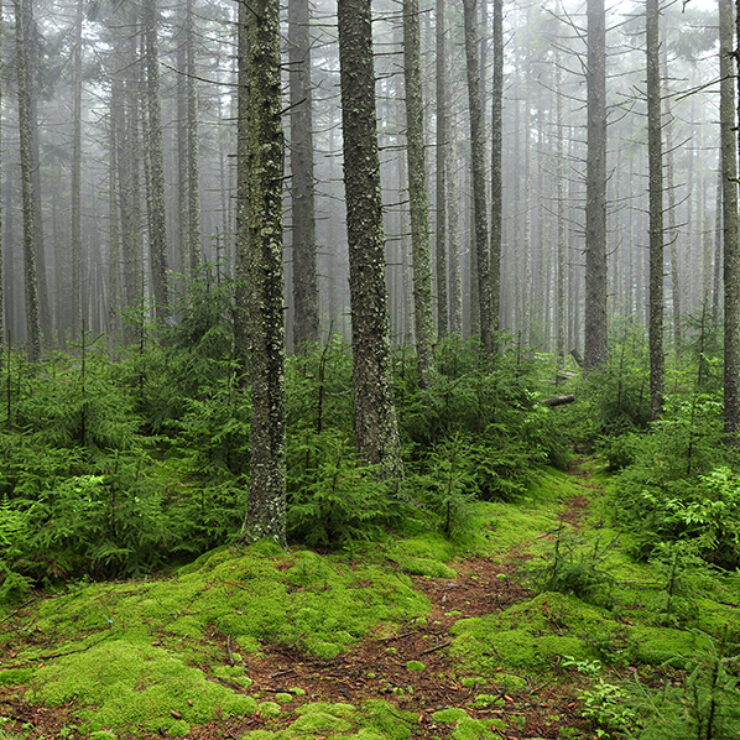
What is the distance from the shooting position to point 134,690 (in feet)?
11.1

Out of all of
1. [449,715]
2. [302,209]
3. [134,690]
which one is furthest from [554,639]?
[302,209]

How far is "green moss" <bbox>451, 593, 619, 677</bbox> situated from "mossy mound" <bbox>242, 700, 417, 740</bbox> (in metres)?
0.79

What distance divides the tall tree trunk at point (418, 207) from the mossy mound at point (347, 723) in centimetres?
628

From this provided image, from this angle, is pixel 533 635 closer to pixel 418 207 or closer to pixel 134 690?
pixel 134 690

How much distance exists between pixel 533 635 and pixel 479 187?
1011 cm

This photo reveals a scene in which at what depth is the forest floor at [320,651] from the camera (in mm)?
3281

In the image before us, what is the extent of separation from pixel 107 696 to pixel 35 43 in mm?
27828

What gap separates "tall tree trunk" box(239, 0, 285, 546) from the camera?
5176 mm

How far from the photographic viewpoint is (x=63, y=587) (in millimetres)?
5137

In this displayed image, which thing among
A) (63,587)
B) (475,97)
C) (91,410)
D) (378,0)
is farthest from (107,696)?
(378,0)

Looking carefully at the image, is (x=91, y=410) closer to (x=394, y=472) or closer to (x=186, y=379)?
(x=186, y=379)

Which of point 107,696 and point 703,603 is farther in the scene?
point 703,603

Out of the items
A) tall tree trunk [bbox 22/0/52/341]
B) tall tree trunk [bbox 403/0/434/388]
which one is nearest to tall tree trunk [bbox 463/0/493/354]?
tall tree trunk [bbox 403/0/434/388]

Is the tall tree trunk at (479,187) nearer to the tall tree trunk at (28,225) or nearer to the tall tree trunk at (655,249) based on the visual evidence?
the tall tree trunk at (655,249)
